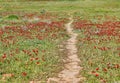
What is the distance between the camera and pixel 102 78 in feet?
44.1

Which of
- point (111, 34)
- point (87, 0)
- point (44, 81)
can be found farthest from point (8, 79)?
point (87, 0)

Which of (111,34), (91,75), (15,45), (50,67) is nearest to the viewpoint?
(91,75)

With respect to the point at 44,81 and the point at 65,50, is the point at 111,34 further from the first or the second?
the point at 44,81

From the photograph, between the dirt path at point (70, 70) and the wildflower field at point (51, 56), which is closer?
the dirt path at point (70, 70)

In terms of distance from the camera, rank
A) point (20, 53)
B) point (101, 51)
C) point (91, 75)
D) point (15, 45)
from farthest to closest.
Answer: point (15, 45)
point (101, 51)
point (20, 53)
point (91, 75)

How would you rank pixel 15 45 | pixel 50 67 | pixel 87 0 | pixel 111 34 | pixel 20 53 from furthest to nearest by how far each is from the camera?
pixel 87 0, pixel 111 34, pixel 15 45, pixel 20 53, pixel 50 67

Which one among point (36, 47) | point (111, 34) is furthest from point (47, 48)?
point (111, 34)

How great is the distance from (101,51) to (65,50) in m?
1.94

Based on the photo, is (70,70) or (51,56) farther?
Result: (51,56)

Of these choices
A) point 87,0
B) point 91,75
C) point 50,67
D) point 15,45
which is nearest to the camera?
point 91,75

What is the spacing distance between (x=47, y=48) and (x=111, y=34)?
7984 mm

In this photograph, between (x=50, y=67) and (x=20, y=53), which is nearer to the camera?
(x=50, y=67)

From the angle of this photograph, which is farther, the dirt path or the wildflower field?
the wildflower field

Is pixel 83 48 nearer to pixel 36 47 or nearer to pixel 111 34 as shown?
pixel 36 47
